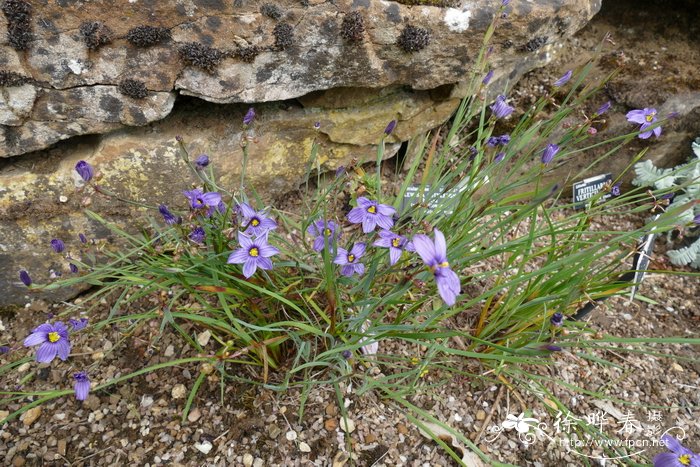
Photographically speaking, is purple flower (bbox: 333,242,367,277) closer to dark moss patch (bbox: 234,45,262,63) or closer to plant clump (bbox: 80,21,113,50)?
dark moss patch (bbox: 234,45,262,63)

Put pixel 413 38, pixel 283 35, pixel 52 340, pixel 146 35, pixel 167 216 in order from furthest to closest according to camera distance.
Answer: pixel 413 38 < pixel 283 35 < pixel 146 35 < pixel 167 216 < pixel 52 340

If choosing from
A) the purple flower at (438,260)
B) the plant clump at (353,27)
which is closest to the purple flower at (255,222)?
the purple flower at (438,260)

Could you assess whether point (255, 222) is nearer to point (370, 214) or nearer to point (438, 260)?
point (370, 214)

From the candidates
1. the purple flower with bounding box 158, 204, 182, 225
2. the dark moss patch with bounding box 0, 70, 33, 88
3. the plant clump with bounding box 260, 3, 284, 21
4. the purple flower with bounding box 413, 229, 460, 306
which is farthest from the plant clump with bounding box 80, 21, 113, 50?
the purple flower with bounding box 413, 229, 460, 306

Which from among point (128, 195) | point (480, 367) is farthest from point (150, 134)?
point (480, 367)

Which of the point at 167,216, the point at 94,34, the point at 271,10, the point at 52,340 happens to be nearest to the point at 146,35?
the point at 94,34

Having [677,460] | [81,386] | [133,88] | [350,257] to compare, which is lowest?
[81,386]

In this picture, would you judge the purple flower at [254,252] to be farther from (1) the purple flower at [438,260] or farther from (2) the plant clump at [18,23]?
(2) the plant clump at [18,23]

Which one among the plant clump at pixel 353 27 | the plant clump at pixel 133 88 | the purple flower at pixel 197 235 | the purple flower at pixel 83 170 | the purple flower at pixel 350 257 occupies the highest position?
the plant clump at pixel 353 27
